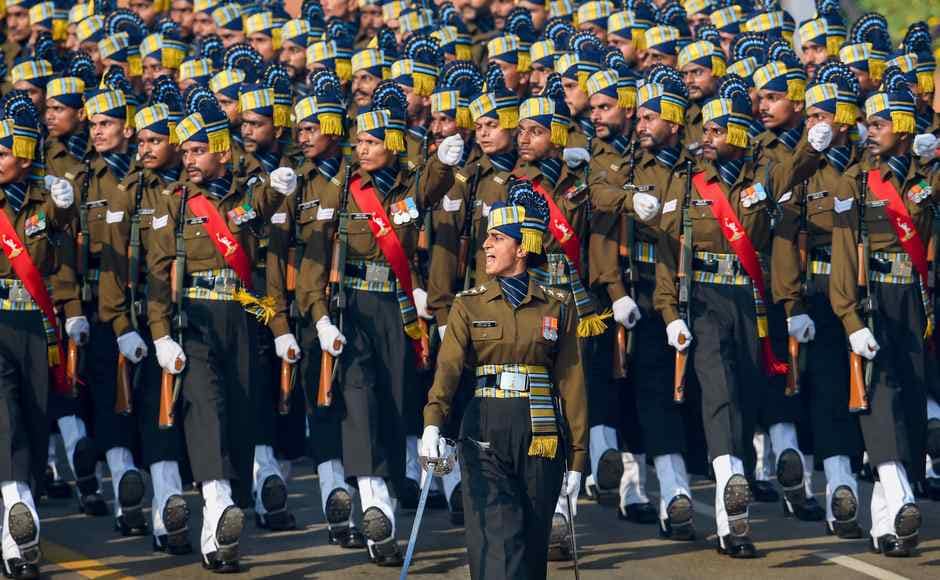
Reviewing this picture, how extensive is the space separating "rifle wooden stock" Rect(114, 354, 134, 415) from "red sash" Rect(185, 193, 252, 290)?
939 millimetres

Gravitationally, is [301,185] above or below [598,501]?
above

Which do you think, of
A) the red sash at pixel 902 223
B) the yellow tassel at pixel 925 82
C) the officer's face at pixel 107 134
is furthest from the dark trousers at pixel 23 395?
the yellow tassel at pixel 925 82

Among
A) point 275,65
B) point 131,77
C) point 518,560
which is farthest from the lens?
point 131,77

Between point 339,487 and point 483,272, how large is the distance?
1615mm

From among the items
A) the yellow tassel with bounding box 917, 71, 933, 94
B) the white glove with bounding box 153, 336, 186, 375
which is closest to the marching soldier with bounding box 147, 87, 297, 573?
the white glove with bounding box 153, 336, 186, 375

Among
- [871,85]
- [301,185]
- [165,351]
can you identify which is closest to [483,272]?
[301,185]

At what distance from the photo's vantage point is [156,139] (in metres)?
13.3

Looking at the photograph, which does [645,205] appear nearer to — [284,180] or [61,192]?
[284,180]

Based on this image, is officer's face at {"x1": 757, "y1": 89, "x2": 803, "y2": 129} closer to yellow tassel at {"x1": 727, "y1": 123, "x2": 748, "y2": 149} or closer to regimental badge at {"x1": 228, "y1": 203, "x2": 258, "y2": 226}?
yellow tassel at {"x1": 727, "y1": 123, "x2": 748, "y2": 149}

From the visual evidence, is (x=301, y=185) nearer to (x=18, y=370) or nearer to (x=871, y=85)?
(x=18, y=370)

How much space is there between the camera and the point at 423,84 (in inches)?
627

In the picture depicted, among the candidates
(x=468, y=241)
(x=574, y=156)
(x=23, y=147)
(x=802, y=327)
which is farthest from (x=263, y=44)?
(x=802, y=327)

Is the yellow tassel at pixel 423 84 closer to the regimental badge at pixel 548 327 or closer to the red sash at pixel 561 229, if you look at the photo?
the red sash at pixel 561 229

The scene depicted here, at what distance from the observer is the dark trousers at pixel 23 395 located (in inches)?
486
